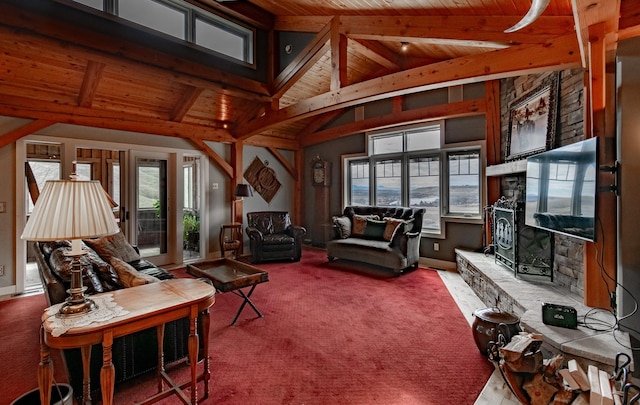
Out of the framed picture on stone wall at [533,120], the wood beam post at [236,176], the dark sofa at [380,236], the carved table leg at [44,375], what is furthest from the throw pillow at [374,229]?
the carved table leg at [44,375]

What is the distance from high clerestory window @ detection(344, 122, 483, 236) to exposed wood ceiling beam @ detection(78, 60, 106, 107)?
4467mm

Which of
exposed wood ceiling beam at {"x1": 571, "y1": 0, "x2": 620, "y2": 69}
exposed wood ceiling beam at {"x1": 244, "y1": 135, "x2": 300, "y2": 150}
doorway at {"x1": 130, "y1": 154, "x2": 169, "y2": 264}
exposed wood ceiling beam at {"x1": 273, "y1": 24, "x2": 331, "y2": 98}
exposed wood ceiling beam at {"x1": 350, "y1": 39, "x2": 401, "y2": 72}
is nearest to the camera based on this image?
exposed wood ceiling beam at {"x1": 571, "y1": 0, "x2": 620, "y2": 69}

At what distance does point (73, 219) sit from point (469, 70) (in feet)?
10.7

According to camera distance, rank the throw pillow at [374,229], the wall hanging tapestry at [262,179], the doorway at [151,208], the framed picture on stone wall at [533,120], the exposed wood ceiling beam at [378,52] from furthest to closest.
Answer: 1. the wall hanging tapestry at [262,179]
2. the throw pillow at [374,229]
3. the doorway at [151,208]
4. the exposed wood ceiling beam at [378,52]
5. the framed picture on stone wall at [533,120]

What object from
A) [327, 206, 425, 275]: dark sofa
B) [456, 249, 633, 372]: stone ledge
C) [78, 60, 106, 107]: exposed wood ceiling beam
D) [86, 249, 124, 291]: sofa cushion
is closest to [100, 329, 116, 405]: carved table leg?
[86, 249, 124, 291]: sofa cushion

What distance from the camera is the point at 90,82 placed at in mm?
3908

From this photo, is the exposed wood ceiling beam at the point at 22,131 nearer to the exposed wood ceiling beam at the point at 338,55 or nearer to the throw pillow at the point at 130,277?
the throw pillow at the point at 130,277

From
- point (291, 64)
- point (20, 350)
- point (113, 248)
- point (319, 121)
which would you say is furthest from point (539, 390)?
point (319, 121)

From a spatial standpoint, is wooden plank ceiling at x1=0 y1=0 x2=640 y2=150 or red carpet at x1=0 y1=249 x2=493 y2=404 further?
wooden plank ceiling at x1=0 y1=0 x2=640 y2=150

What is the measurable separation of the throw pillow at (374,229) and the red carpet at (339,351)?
138 centimetres

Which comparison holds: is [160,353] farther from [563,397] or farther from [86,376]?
[563,397]

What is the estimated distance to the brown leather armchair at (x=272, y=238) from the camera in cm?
540

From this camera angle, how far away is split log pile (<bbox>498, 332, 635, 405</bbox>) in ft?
4.62

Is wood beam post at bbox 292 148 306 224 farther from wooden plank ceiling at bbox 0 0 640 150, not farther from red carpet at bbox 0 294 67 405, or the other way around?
red carpet at bbox 0 294 67 405
